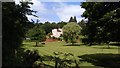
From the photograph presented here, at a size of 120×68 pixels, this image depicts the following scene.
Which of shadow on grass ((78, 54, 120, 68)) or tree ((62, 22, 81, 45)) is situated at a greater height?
tree ((62, 22, 81, 45))

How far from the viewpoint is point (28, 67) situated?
1451cm

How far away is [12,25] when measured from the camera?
14953 millimetres

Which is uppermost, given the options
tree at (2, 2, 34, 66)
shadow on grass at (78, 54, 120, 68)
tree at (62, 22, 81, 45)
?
tree at (2, 2, 34, 66)

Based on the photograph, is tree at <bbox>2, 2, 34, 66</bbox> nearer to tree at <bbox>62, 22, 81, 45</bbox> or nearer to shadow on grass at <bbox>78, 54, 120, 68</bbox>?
shadow on grass at <bbox>78, 54, 120, 68</bbox>

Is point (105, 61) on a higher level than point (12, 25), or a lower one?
lower

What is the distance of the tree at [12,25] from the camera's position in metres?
14.2

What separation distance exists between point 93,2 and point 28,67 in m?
20.8

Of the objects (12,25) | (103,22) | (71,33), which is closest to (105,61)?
(103,22)

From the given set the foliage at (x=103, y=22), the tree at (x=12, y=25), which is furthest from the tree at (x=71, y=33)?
the tree at (x=12, y=25)

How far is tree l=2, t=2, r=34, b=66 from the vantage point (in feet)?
46.6

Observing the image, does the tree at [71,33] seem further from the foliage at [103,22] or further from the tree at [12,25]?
the tree at [12,25]

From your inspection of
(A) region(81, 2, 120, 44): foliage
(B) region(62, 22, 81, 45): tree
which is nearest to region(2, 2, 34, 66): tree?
(A) region(81, 2, 120, 44): foliage

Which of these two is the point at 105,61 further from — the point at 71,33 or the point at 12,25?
the point at 71,33

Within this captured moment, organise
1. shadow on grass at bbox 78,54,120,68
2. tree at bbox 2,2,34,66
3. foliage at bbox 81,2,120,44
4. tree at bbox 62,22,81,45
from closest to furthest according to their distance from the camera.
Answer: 1. tree at bbox 2,2,34,66
2. foliage at bbox 81,2,120,44
3. shadow on grass at bbox 78,54,120,68
4. tree at bbox 62,22,81,45
